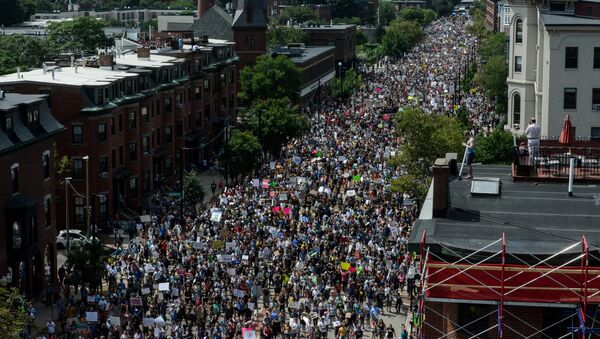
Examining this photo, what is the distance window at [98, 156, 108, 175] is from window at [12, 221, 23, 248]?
731 inches

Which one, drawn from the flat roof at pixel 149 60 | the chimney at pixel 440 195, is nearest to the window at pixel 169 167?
the flat roof at pixel 149 60

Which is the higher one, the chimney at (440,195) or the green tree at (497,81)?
the chimney at (440,195)

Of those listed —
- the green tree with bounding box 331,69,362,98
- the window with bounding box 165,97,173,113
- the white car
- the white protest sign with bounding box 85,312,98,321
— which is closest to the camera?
the white protest sign with bounding box 85,312,98,321

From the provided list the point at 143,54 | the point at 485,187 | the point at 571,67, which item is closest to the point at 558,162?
the point at 485,187

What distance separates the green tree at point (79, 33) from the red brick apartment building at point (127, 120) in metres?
78.1

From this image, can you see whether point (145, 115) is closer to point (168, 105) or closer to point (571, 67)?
point (168, 105)

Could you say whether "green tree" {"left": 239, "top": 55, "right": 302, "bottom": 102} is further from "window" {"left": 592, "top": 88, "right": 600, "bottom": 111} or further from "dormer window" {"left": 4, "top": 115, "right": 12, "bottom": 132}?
"dormer window" {"left": 4, "top": 115, "right": 12, "bottom": 132}

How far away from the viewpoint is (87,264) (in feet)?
186

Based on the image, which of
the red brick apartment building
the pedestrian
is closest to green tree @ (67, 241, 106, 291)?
the red brick apartment building

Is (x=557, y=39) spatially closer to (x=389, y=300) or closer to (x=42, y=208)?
(x=389, y=300)

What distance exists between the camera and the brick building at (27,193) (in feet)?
187

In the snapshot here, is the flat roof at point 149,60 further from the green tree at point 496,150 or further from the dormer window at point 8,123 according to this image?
the dormer window at point 8,123

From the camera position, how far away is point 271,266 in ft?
199

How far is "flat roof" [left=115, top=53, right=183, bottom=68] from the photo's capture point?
9034cm
